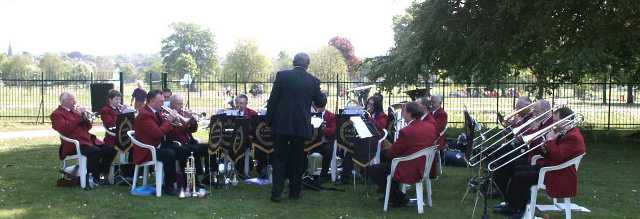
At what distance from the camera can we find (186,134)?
30.1 feet

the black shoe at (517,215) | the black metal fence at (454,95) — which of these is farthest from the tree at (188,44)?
the black shoe at (517,215)

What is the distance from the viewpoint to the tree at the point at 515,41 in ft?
42.8

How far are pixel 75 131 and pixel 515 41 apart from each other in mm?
9630

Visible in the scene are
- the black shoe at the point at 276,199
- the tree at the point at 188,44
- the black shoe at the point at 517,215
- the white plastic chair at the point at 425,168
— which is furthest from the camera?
the tree at the point at 188,44

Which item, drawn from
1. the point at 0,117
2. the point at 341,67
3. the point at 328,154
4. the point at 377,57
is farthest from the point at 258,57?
the point at 328,154

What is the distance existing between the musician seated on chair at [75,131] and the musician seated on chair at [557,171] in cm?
570

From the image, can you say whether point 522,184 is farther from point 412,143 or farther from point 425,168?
point 412,143

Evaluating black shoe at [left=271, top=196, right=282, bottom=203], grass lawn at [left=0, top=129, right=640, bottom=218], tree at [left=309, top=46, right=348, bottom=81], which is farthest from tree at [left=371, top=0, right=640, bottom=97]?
tree at [left=309, top=46, right=348, bottom=81]

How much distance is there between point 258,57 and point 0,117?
38.4m

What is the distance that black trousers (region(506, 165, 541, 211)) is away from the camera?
6.82m

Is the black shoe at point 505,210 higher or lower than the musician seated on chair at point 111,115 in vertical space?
lower

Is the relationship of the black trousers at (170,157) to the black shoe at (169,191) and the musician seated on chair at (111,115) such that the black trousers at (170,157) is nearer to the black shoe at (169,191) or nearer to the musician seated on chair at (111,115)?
the black shoe at (169,191)

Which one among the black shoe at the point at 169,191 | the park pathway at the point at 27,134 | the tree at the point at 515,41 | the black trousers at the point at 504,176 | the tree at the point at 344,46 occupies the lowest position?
the black shoe at the point at 169,191

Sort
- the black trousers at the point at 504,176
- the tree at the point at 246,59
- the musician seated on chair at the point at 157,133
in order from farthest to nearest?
the tree at the point at 246,59
the musician seated on chair at the point at 157,133
the black trousers at the point at 504,176
